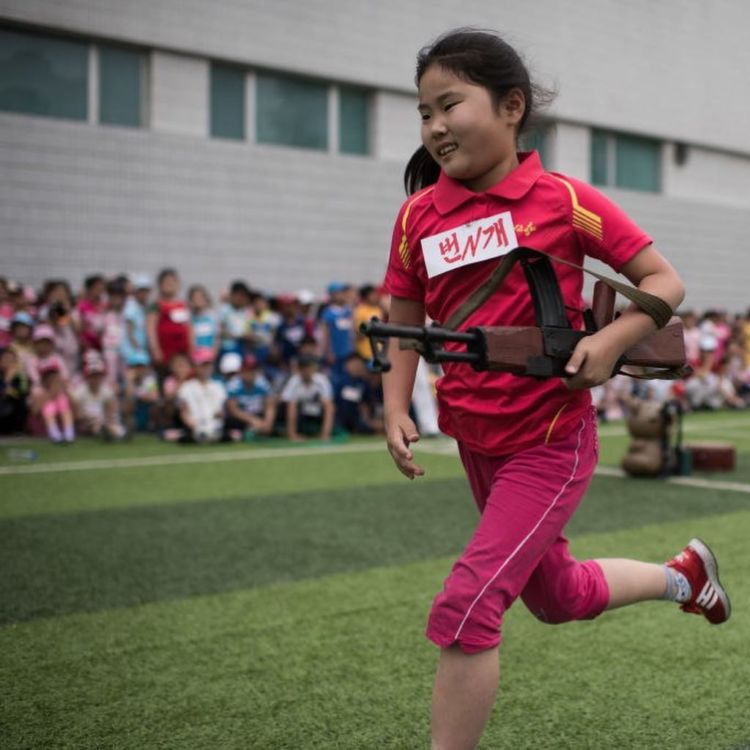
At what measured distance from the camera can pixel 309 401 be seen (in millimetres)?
11875

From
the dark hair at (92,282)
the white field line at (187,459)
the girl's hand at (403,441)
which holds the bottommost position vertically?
the white field line at (187,459)

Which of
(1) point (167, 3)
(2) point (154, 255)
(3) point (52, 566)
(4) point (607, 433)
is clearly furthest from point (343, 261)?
(3) point (52, 566)

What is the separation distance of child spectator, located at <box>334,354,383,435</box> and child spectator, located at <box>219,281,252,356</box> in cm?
132

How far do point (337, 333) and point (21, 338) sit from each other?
12.7ft

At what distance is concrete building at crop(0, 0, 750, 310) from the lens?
524 inches

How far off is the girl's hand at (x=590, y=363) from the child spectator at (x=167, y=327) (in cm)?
985

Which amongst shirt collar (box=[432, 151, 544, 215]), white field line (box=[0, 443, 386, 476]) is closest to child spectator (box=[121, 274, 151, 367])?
white field line (box=[0, 443, 386, 476])

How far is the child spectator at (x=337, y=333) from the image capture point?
1272 centimetres

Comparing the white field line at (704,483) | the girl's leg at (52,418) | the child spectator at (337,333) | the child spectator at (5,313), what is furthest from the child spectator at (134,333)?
the white field line at (704,483)

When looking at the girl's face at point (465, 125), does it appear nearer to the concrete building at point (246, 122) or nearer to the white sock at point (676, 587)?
the white sock at point (676, 587)

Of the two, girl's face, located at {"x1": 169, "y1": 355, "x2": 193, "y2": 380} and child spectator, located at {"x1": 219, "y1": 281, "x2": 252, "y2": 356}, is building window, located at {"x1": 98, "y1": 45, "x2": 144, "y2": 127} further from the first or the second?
girl's face, located at {"x1": 169, "y1": 355, "x2": 193, "y2": 380}

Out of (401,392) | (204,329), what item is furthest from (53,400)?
(401,392)

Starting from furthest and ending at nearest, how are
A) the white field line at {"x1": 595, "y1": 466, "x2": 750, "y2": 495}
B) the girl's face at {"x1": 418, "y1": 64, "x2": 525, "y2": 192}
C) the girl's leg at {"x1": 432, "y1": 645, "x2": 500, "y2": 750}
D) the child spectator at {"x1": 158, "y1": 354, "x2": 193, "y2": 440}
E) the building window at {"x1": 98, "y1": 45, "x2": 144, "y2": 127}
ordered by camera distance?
the building window at {"x1": 98, "y1": 45, "x2": 144, "y2": 127} < the child spectator at {"x1": 158, "y1": 354, "x2": 193, "y2": 440} < the white field line at {"x1": 595, "y1": 466, "x2": 750, "y2": 495} < the girl's face at {"x1": 418, "y1": 64, "x2": 525, "y2": 192} < the girl's leg at {"x1": 432, "y1": 645, "x2": 500, "y2": 750}

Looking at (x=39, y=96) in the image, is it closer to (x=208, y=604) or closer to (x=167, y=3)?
(x=167, y=3)
